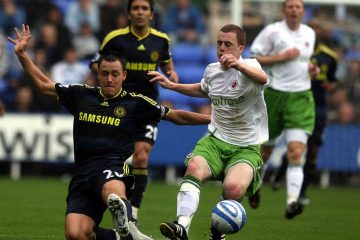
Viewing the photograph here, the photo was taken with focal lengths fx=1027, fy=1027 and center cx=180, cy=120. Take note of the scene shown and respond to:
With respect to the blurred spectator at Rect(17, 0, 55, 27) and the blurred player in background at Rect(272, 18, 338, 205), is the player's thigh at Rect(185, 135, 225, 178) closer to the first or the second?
the blurred player in background at Rect(272, 18, 338, 205)

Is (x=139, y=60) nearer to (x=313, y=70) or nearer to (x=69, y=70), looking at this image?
(x=313, y=70)

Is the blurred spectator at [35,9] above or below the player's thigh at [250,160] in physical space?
below

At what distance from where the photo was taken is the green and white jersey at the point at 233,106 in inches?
382

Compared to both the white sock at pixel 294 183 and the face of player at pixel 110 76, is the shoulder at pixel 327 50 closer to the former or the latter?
the white sock at pixel 294 183

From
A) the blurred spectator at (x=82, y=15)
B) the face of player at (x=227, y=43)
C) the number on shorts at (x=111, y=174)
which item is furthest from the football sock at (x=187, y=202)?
the blurred spectator at (x=82, y=15)

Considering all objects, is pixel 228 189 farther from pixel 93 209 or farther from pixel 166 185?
pixel 166 185

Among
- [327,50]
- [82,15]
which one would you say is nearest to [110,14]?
[82,15]

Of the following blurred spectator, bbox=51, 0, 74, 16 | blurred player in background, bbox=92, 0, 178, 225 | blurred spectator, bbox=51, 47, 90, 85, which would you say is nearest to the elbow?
blurred player in background, bbox=92, 0, 178, 225

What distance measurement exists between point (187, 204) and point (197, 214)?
4382 mm

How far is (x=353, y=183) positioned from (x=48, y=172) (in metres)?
6.04

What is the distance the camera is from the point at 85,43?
21.8 m

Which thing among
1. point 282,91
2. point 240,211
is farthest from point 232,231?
point 282,91

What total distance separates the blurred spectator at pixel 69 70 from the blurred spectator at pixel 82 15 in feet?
4.52

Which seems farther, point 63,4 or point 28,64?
point 63,4
